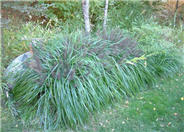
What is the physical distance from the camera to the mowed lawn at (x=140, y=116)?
9.88 feet

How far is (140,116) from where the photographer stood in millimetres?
3266

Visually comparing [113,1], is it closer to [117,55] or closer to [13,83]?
[117,55]

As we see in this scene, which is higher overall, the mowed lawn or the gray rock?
the gray rock

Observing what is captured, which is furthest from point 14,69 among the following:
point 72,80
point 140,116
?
point 140,116

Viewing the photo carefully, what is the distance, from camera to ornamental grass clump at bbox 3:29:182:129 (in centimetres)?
296

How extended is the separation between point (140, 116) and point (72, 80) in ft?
4.24

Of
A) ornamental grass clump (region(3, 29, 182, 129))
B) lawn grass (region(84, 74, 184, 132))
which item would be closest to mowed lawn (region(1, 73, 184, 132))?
lawn grass (region(84, 74, 184, 132))

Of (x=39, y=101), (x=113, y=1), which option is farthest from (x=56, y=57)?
(x=113, y=1)

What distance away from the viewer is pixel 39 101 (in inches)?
122

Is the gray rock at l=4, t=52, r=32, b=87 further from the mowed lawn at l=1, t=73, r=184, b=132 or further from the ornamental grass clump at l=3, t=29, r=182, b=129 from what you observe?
the mowed lawn at l=1, t=73, r=184, b=132

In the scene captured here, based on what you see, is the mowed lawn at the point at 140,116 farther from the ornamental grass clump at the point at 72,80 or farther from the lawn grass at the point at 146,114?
the ornamental grass clump at the point at 72,80

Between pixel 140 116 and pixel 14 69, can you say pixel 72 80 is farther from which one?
pixel 140 116

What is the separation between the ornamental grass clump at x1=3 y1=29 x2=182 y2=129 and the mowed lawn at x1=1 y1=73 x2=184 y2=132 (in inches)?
5.7

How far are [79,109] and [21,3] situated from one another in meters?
3.44
